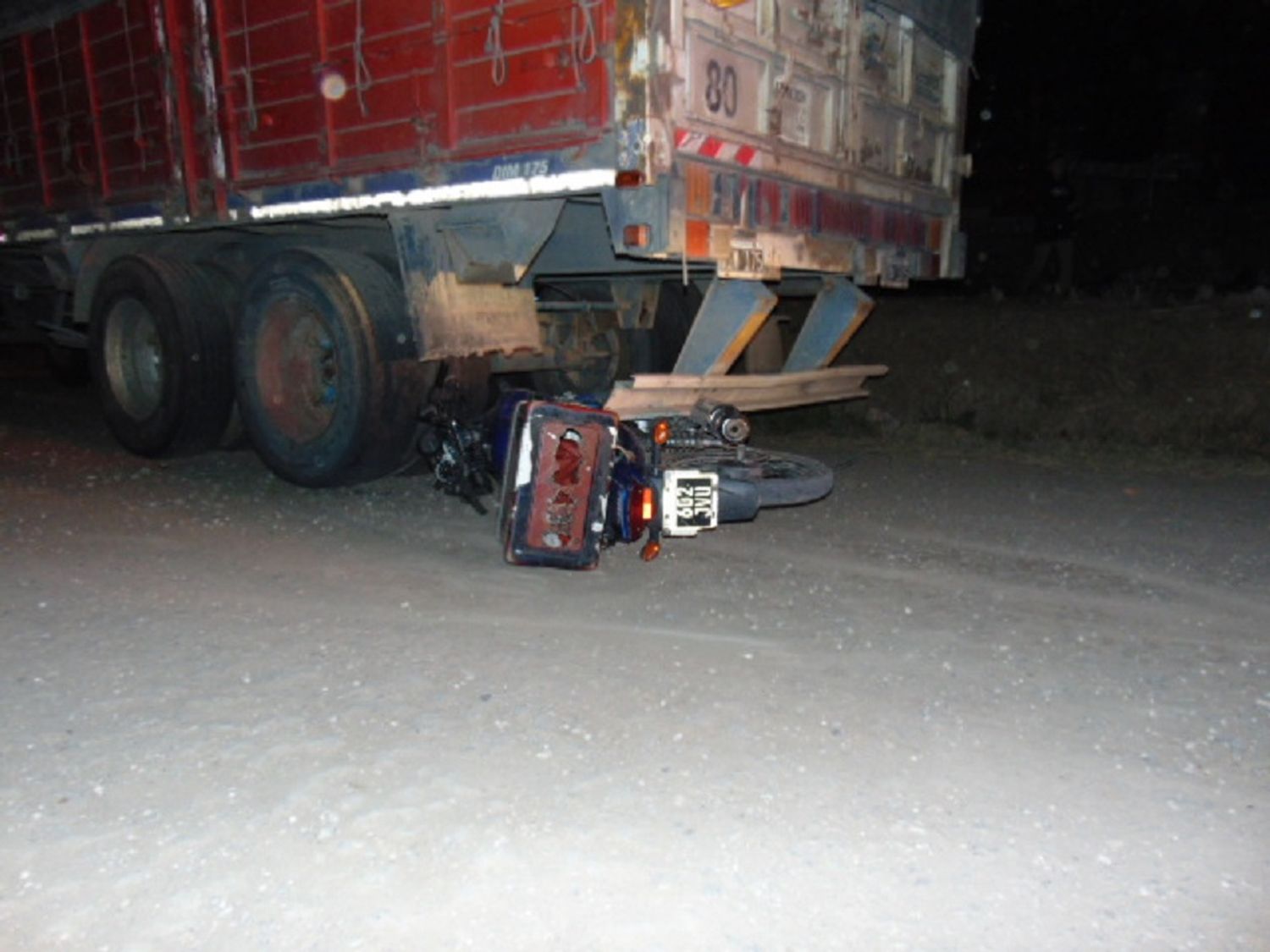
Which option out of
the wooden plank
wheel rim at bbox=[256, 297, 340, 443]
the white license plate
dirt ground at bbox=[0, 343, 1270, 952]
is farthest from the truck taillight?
wheel rim at bbox=[256, 297, 340, 443]

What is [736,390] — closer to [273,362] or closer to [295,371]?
[295,371]

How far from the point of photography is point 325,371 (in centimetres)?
620

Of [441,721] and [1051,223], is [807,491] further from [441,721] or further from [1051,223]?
[1051,223]

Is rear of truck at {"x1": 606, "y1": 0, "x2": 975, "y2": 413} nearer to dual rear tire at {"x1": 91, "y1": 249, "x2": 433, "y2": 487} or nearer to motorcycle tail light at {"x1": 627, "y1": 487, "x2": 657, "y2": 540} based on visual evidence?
motorcycle tail light at {"x1": 627, "y1": 487, "x2": 657, "y2": 540}

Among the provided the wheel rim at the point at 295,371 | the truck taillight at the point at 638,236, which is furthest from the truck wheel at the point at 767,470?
the wheel rim at the point at 295,371

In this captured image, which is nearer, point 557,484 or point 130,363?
point 557,484

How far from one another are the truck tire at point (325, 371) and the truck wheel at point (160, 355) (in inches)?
19.5

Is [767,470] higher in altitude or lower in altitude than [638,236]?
lower

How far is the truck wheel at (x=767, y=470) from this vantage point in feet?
15.9

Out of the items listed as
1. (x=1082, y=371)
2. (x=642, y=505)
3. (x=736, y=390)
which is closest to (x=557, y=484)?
(x=642, y=505)

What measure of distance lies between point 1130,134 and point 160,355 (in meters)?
15.4

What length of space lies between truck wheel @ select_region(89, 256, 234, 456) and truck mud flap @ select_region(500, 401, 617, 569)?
3402 millimetres

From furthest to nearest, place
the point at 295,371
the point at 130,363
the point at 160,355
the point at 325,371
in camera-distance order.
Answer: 1. the point at 130,363
2. the point at 160,355
3. the point at 295,371
4. the point at 325,371

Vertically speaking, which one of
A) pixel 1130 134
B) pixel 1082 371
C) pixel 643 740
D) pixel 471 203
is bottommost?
pixel 643 740
